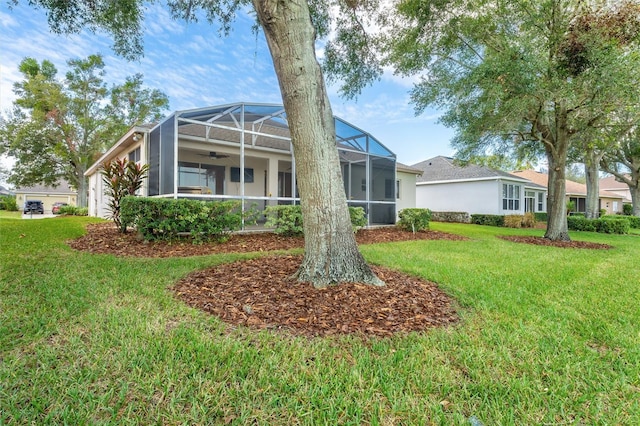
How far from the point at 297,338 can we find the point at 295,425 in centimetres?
93

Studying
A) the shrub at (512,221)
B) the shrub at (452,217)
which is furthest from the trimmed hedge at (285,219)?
the shrub at (452,217)

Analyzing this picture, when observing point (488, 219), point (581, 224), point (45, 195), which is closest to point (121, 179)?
point (488, 219)

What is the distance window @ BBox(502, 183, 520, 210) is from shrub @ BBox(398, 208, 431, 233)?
12325 mm

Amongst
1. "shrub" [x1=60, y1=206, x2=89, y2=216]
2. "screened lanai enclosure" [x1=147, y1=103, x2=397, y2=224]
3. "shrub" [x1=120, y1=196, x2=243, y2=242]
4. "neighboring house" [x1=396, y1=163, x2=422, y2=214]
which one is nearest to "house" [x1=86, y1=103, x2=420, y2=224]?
"screened lanai enclosure" [x1=147, y1=103, x2=397, y2=224]

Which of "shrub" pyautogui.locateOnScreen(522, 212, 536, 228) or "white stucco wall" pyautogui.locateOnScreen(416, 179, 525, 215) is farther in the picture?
"white stucco wall" pyautogui.locateOnScreen(416, 179, 525, 215)

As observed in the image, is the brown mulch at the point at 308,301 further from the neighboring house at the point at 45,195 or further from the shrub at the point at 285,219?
the neighboring house at the point at 45,195

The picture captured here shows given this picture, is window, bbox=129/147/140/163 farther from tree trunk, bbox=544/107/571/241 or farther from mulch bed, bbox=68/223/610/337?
tree trunk, bbox=544/107/571/241

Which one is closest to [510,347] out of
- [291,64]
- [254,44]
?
[291,64]

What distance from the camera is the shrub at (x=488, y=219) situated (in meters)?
18.9

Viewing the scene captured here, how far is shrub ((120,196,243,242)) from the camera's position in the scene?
6766 millimetres

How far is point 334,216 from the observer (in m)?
3.82

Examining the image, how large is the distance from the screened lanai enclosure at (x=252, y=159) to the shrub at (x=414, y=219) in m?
1.35

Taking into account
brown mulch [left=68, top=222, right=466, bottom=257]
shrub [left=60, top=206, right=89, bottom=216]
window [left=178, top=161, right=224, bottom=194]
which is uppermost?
window [left=178, top=161, right=224, bottom=194]

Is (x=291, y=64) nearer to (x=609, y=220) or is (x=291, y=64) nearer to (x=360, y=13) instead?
(x=360, y=13)
